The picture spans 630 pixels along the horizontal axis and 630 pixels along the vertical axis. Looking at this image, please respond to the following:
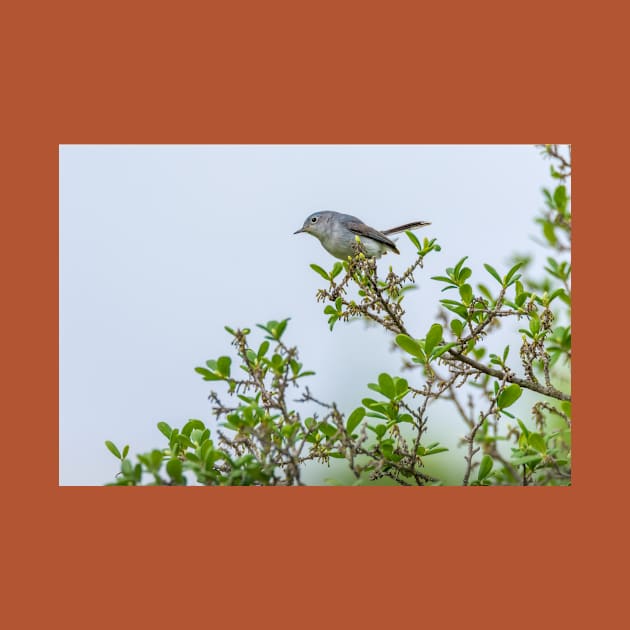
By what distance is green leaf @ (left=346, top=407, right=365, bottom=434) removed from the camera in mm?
3494

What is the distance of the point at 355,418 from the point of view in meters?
3.51

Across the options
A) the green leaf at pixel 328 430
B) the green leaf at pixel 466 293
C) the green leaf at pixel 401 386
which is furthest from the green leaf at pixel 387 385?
the green leaf at pixel 466 293

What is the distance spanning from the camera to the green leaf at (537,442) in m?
3.64

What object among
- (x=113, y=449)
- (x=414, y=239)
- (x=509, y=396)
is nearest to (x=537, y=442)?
(x=509, y=396)

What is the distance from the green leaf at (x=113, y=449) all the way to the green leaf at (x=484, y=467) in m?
1.65

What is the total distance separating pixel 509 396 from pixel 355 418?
73 cm

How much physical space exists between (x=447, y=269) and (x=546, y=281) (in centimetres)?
91

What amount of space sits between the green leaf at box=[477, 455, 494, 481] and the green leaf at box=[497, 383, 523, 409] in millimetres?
245

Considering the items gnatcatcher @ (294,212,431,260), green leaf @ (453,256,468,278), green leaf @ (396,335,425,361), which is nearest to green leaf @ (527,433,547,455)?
green leaf @ (396,335,425,361)

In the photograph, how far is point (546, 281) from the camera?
15.2ft

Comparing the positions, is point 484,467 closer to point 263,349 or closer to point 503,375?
point 503,375

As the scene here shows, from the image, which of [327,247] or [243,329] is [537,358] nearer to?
[243,329]

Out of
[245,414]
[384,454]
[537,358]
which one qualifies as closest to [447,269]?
[537,358]

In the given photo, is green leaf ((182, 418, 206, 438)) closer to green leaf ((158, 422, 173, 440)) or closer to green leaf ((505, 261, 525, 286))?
green leaf ((158, 422, 173, 440))
